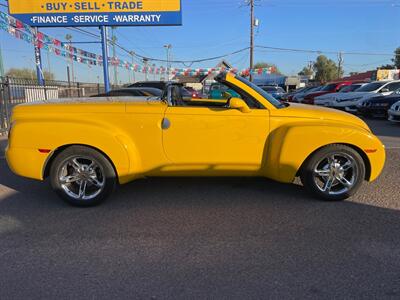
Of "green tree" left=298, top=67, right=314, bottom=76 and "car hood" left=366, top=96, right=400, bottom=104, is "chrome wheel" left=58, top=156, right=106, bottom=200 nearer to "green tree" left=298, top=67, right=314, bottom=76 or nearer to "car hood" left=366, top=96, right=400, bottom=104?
"car hood" left=366, top=96, right=400, bottom=104

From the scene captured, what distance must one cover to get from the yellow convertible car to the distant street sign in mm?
11976

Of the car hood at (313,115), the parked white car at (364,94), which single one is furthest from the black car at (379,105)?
the car hood at (313,115)

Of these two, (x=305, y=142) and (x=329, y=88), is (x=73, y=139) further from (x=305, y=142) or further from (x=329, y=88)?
(x=329, y=88)

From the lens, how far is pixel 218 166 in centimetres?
442

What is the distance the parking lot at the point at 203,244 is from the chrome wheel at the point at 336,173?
210mm

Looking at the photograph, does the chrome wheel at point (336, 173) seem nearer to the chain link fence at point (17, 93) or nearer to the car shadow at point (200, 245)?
the car shadow at point (200, 245)

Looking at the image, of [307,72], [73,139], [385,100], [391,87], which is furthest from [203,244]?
[307,72]

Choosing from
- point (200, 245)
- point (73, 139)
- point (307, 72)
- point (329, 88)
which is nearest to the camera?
point (200, 245)

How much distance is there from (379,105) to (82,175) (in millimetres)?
12241

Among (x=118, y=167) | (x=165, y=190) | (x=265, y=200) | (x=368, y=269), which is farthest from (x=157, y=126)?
(x=368, y=269)

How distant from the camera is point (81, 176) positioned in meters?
4.38

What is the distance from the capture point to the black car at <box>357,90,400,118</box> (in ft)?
43.3

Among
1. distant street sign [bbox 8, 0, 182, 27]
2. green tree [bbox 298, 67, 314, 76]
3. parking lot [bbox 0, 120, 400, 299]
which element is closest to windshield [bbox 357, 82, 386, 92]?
distant street sign [bbox 8, 0, 182, 27]

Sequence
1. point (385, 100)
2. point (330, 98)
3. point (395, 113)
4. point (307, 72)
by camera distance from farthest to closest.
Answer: point (307, 72)
point (330, 98)
point (385, 100)
point (395, 113)
